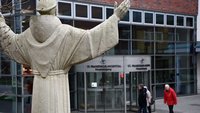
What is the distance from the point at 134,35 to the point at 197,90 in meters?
6.99

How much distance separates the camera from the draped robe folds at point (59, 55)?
4152 mm

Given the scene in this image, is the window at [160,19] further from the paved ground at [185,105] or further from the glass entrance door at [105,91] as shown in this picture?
the glass entrance door at [105,91]

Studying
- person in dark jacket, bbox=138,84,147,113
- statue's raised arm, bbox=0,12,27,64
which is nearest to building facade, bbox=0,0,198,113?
person in dark jacket, bbox=138,84,147,113

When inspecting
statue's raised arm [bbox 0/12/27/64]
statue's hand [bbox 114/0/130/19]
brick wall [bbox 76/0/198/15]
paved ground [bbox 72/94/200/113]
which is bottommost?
paved ground [bbox 72/94/200/113]

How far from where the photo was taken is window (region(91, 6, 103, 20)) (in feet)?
67.5

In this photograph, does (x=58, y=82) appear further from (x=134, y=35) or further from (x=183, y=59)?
(x=183, y=59)

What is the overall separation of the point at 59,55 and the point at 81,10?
1588cm

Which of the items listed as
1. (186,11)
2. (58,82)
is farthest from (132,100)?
(58,82)

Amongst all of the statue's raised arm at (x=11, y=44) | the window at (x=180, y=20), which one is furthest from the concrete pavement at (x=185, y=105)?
the statue's raised arm at (x=11, y=44)

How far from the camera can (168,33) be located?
25141 millimetres

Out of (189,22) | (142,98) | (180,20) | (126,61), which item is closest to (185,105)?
(126,61)

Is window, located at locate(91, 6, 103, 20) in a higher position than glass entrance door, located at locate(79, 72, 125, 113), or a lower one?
higher

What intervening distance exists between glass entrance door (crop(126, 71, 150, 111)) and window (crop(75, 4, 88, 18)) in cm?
368

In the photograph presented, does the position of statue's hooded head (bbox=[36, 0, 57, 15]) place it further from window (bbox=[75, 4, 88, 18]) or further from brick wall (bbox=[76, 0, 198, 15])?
brick wall (bbox=[76, 0, 198, 15])
